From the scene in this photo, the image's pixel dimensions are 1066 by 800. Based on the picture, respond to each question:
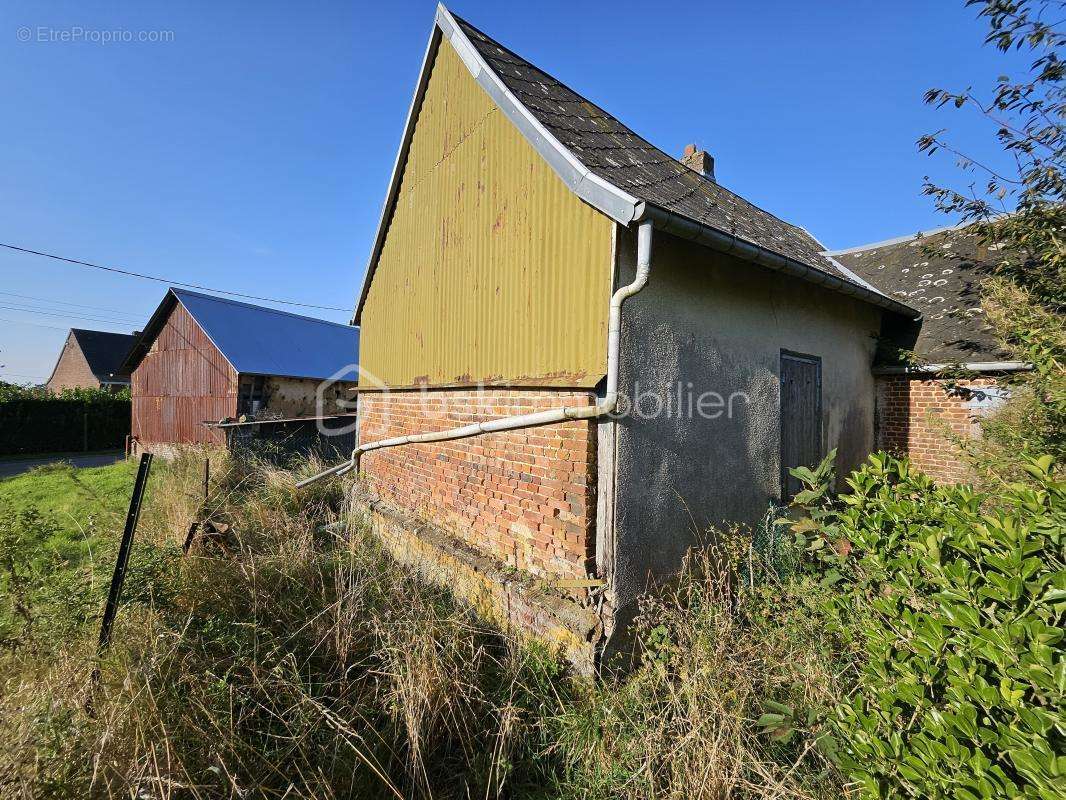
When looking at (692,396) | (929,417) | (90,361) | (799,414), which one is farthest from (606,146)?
(90,361)

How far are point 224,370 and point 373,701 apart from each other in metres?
14.9

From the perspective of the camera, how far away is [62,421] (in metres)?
22.3

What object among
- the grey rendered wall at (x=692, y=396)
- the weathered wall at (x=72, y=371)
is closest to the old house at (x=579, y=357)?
the grey rendered wall at (x=692, y=396)

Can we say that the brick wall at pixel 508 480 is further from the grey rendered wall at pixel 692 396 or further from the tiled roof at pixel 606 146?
the tiled roof at pixel 606 146

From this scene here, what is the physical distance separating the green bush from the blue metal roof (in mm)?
16484

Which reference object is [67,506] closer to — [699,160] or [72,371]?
[699,160]

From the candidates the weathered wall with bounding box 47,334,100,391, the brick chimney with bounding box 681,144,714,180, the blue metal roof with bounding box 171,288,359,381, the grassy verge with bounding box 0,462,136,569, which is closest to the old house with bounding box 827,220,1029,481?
the brick chimney with bounding box 681,144,714,180

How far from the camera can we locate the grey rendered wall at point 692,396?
3.69 metres

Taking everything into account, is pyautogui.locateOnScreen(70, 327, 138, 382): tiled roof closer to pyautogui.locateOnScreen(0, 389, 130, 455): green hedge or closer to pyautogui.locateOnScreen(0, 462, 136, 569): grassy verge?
pyautogui.locateOnScreen(0, 389, 130, 455): green hedge

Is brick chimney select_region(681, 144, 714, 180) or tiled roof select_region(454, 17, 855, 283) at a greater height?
brick chimney select_region(681, 144, 714, 180)

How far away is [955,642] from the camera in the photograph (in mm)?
1744

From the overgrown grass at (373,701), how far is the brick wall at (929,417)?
481 cm

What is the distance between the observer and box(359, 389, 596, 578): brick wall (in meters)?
3.78

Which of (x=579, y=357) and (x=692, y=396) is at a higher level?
(x=579, y=357)
